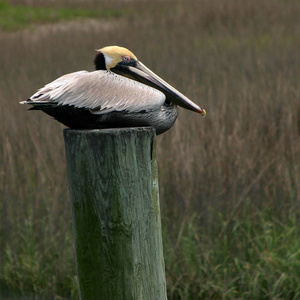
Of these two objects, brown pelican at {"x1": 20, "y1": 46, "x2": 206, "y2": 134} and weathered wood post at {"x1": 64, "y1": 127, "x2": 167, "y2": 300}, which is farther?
brown pelican at {"x1": 20, "y1": 46, "x2": 206, "y2": 134}

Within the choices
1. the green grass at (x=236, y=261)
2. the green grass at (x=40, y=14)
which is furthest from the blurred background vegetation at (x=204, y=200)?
the green grass at (x=40, y=14)

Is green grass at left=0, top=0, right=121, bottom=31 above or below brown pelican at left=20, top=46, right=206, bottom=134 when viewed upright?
above

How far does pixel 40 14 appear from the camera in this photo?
21297 millimetres

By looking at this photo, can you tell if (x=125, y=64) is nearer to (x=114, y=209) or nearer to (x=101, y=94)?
(x=101, y=94)

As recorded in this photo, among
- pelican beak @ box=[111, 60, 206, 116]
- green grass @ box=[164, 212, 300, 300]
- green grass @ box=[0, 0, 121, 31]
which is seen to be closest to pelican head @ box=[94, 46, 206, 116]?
pelican beak @ box=[111, 60, 206, 116]

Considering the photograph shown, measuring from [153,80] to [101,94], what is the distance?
33 cm

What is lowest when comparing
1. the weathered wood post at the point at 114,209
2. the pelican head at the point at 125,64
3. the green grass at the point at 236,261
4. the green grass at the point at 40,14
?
the green grass at the point at 236,261

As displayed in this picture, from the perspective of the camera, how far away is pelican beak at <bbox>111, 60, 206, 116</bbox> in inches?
80.8

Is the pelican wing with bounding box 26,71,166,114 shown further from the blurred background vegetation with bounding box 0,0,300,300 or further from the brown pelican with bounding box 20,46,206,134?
the blurred background vegetation with bounding box 0,0,300,300

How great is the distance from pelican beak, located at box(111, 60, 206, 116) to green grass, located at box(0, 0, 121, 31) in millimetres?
17895

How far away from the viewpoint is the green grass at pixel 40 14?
65.6 feet

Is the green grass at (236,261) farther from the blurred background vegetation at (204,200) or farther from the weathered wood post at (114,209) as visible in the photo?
the weathered wood post at (114,209)

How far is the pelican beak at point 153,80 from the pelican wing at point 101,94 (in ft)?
0.42

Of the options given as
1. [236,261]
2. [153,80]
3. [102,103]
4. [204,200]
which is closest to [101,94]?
[102,103]
